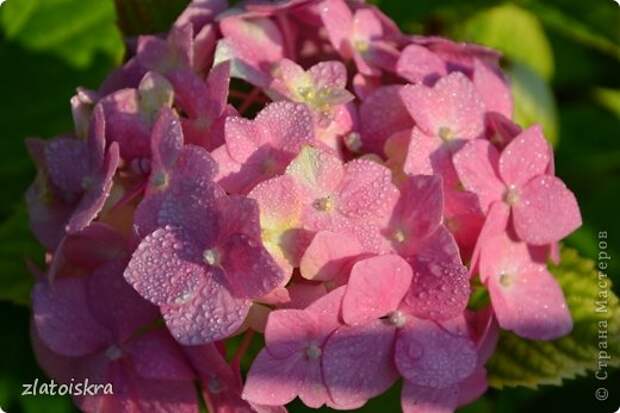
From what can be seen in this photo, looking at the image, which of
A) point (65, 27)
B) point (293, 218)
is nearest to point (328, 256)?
point (293, 218)

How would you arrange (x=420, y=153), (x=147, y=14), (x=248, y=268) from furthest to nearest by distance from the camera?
1. (x=147, y=14)
2. (x=420, y=153)
3. (x=248, y=268)

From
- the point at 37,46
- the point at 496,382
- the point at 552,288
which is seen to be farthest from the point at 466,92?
the point at 37,46

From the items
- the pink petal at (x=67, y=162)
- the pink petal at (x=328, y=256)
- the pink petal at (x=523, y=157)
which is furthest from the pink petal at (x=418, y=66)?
the pink petal at (x=67, y=162)

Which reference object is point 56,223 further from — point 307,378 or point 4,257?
point 307,378

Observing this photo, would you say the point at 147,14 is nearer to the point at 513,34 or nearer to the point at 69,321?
the point at 69,321

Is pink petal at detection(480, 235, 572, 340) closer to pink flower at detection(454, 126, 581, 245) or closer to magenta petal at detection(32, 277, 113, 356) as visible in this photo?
pink flower at detection(454, 126, 581, 245)

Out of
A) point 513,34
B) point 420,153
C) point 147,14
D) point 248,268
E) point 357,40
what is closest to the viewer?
point 248,268

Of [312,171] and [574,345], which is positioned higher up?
[312,171]

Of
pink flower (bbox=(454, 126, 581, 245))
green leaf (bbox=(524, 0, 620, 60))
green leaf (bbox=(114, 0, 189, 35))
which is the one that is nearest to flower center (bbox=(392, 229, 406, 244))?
pink flower (bbox=(454, 126, 581, 245))

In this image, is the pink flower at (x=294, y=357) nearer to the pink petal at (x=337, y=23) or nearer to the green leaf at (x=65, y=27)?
the pink petal at (x=337, y=23)
